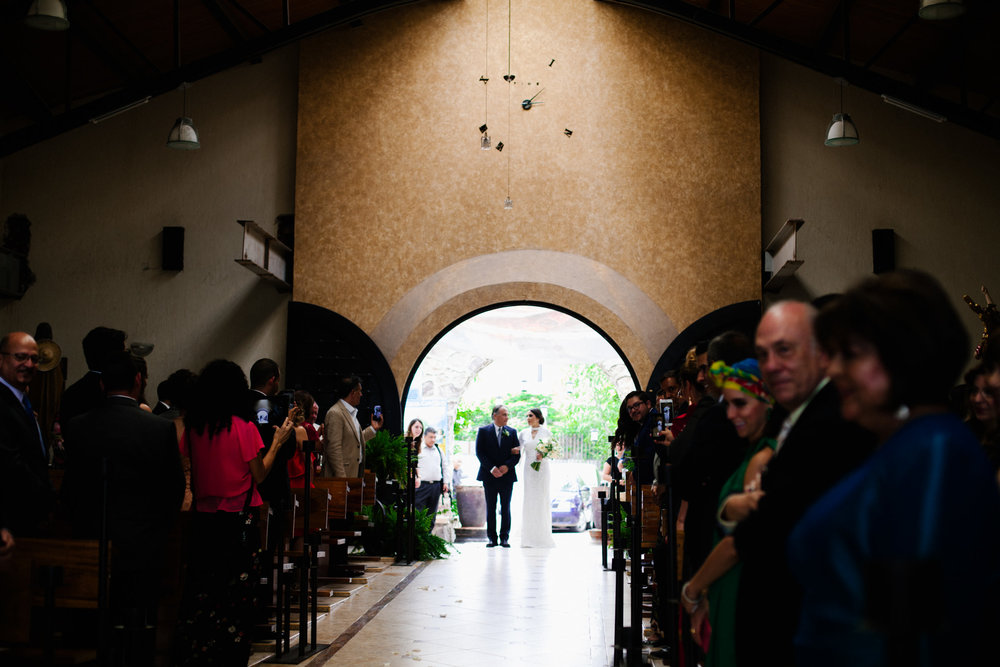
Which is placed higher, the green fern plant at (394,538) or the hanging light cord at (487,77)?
the hanging light cord at (487,77)

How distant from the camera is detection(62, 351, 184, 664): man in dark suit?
12.3 feet

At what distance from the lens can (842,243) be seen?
11711mm

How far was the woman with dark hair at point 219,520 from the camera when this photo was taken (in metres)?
4.45

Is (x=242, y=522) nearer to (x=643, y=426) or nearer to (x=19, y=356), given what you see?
(x=19, y=356)

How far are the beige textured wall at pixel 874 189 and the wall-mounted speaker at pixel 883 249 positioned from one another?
0.07 m

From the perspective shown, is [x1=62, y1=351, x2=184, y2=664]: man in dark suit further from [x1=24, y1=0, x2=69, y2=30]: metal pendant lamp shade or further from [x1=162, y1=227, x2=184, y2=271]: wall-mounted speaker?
[x1=162, y1=227, x2=184, y2=271]: wall-mounted speaker

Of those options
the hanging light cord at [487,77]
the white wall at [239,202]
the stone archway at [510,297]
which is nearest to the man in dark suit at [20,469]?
the stone archway at [510,297]

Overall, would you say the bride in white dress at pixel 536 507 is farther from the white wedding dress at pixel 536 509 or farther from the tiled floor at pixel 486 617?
the tiled floor at pixel 486 617

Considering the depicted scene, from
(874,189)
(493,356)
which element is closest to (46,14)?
(874,189)

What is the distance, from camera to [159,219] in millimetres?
12180

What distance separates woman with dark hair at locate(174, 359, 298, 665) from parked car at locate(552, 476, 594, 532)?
1173cm

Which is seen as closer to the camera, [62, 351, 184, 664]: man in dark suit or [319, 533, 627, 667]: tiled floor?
[62, 351, 184, 664]: man in dark suit

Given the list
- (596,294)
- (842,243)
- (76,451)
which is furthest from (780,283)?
(76,451)

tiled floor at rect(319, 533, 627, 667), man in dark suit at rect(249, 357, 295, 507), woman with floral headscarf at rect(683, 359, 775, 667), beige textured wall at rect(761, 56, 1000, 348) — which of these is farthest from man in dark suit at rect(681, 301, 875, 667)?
beige textured wall at rect(761, 56, 1000, 348)
